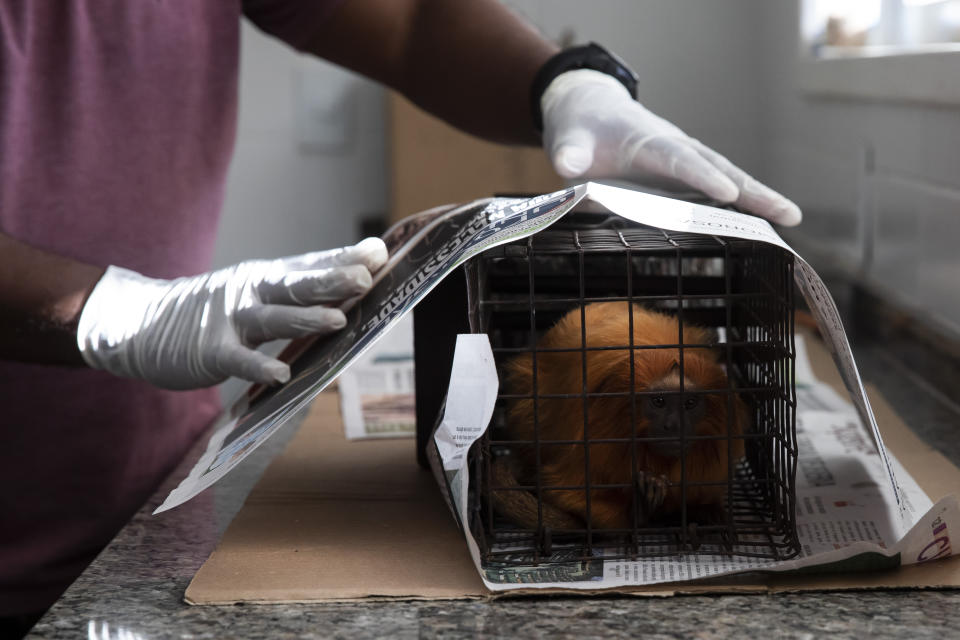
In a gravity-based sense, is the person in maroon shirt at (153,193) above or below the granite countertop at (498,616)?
above

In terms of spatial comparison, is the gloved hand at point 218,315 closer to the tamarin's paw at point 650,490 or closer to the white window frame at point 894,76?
the tamarin's paw at point 650,490

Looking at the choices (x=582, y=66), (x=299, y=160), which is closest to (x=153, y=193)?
(x=582, y=66)

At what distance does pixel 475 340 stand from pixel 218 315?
0.28 m

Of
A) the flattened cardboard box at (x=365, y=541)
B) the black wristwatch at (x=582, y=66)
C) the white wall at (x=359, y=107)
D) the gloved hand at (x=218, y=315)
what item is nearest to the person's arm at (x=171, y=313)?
the gloved hand at (x=218, y=315)

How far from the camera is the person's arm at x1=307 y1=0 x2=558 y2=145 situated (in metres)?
1.19

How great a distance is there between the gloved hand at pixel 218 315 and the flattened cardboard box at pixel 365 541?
0.39ft

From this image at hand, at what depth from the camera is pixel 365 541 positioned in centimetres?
72

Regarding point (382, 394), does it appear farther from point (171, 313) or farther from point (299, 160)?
point (299, 160)

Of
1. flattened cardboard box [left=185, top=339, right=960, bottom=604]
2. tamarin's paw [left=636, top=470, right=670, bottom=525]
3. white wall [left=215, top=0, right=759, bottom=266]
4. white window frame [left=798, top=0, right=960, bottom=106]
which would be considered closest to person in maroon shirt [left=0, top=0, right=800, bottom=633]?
flattened cardboard box [left=185, top=339, right=960, bottom=604]

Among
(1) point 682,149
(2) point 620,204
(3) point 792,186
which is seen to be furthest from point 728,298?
(3) point 792,186

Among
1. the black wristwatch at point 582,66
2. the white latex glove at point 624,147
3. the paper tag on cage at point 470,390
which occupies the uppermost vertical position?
the black wristwatch at point 582,66

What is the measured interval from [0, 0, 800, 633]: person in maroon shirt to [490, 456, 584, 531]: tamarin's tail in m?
0.18

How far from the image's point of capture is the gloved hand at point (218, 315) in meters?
0.76

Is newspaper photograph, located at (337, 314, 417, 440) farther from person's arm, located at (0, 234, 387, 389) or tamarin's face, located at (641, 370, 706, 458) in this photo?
tamarin's face, located at (641, 370, 706, 458)
